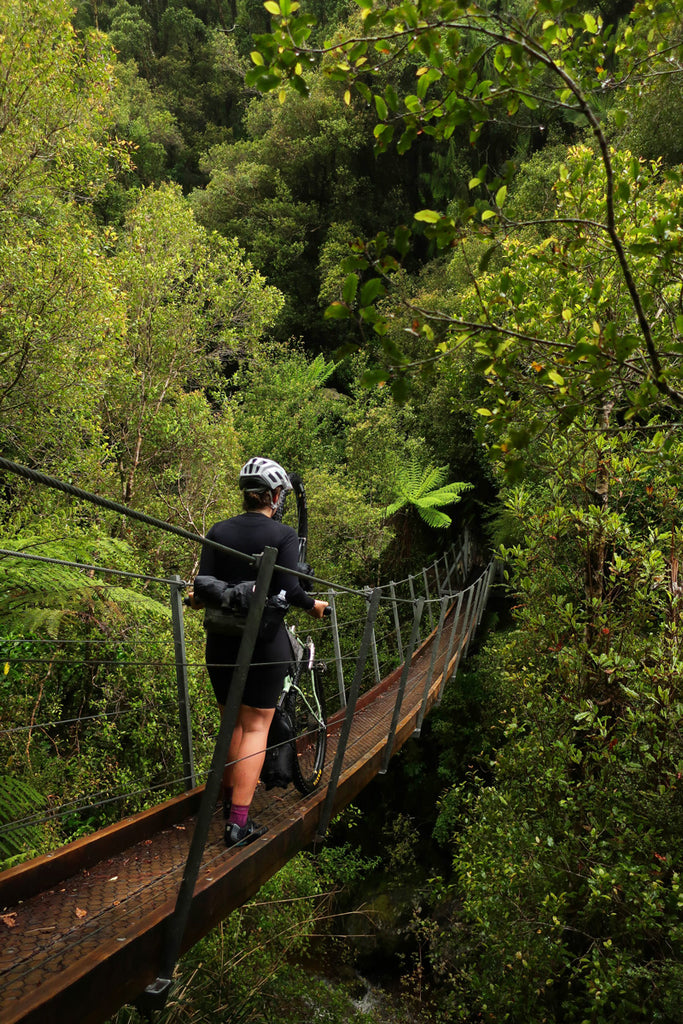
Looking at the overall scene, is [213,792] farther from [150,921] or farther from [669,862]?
[669,862]

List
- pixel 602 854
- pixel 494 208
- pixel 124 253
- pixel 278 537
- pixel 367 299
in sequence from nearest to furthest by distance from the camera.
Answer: pixel 367 299 < pixel 494 208 < pixel 278 537 < pixel 602 854 < pixel 124 253

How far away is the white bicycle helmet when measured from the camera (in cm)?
201

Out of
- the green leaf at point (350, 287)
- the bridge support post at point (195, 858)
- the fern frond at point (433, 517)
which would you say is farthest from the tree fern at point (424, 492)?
the green leaf at point (350, 287)

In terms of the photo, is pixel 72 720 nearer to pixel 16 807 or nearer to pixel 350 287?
pixel 350 287

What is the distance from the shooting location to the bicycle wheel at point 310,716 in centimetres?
241

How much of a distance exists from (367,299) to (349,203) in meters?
15.2

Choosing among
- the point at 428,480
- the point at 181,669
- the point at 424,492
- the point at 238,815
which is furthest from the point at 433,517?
the point at 238,815

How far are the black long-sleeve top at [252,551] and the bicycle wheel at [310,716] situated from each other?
25.0 inches

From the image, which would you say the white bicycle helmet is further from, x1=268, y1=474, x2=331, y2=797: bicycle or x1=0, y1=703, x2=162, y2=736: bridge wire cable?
x1=0, y1=703, x2=162, y2=736: bridge wire cable

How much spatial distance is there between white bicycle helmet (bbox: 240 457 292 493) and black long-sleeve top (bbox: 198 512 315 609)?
4.5 inches

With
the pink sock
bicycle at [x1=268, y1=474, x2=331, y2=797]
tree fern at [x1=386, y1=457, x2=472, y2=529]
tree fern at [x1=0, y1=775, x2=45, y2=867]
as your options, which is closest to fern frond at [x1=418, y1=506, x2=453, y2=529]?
tree fern at [x1=386, y1=457, x2=472, y2=529]

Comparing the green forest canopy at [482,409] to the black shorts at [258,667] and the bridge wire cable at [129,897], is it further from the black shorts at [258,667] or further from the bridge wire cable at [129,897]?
the bridge wire cable at [129,897]

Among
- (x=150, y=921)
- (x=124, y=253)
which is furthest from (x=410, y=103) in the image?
(x=124, y=253)

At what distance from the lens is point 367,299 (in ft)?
3.39
